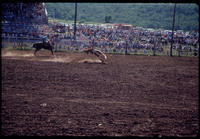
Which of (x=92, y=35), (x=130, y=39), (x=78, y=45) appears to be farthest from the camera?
(x=78, y=45)

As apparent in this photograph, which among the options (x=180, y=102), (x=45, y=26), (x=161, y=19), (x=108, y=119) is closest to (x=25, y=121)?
(x=108, y=119)

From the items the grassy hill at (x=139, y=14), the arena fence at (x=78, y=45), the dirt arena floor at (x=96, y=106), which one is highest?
the grassy hill at (x=139, y=14)

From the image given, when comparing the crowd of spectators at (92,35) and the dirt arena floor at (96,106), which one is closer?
the dirt arena floor at (96,106)

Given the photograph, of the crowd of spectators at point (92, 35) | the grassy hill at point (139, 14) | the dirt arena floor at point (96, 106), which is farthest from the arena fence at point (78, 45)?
the dirt arena floor at point (96, 106)

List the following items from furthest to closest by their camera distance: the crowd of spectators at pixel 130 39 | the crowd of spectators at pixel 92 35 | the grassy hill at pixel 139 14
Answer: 1. the grassy hill at pixel 139 14
2. the crowd of spectators at pixel 92 35
3. the crowd of spectators at pixel 130 39

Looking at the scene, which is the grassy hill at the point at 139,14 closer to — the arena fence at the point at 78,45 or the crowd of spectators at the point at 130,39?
the crowd of spectators at the point at 130,39

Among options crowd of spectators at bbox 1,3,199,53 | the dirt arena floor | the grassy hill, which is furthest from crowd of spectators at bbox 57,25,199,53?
the dirt arena floor

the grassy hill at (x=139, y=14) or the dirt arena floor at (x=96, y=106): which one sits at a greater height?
the grassy hill at (x=139, y=14)

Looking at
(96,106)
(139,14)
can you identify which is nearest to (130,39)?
(139,14)

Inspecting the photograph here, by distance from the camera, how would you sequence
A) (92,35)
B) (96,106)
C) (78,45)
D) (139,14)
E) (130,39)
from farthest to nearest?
(139,14) < (78,45) < (92,35) < (130,39) < (96,106)

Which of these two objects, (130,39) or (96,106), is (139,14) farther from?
(96,106)

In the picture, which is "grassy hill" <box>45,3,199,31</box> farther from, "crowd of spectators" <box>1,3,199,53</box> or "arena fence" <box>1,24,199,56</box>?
"arena fence" <box>1,24,199,56</box>

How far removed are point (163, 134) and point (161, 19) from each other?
80.8 feet

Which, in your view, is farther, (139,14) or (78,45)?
(139,14)
